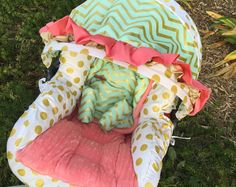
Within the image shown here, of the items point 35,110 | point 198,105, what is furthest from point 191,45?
point 35,110

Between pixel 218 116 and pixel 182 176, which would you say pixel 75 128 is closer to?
pixel 182 176

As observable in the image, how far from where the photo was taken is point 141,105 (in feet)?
8.36

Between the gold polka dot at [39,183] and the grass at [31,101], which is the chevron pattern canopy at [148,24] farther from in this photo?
the gold polka dot at [39,183]

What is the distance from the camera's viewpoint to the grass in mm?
2760

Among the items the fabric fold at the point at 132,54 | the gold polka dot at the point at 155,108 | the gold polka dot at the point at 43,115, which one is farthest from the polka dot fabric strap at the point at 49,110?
the gold polka dot at the point at 155,108

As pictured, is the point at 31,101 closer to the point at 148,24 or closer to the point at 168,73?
the point at 148,24

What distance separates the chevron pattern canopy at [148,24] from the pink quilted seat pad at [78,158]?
1.98 ft

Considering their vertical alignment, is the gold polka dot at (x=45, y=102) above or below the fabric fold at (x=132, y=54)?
below

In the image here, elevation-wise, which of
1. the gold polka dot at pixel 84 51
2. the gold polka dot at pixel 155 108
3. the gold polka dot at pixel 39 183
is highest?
the gold polka dot at pixel 84 51

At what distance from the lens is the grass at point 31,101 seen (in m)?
2.76

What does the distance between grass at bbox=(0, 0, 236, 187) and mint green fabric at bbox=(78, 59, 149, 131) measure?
481 mm

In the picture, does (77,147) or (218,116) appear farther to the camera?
(218,116)

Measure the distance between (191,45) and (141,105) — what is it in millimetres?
454

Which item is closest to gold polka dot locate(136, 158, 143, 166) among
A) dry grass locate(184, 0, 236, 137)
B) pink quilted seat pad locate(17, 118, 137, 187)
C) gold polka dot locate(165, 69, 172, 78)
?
pink quilted seat pad locate(17, 118, 137, 187)
